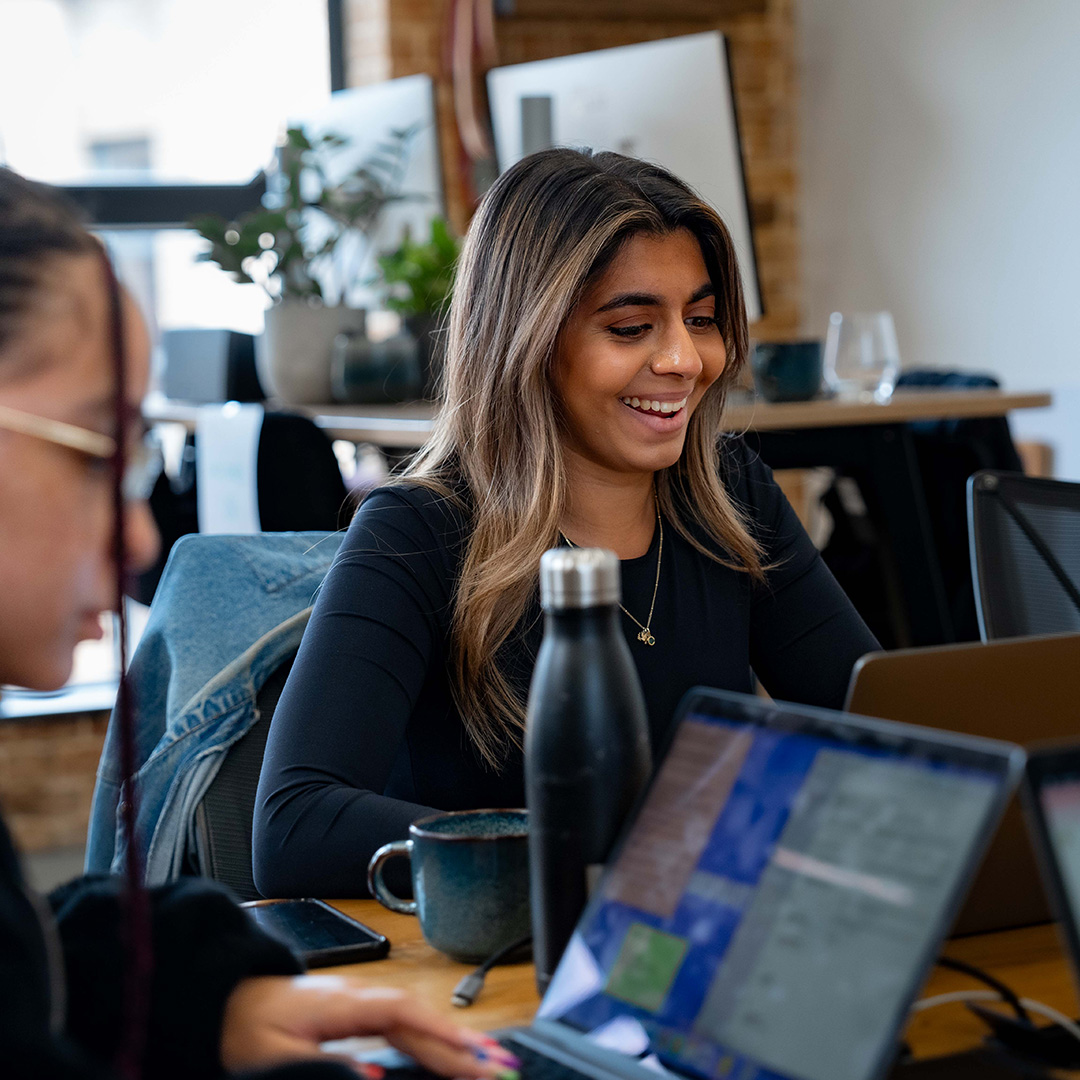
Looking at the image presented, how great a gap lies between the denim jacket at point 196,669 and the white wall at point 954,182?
2725 millimetres

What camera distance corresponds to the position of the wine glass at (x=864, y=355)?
100 inches

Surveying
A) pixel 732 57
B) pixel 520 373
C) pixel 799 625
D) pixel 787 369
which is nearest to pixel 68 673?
pixel 520 373

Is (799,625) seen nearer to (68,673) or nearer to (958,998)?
(958,998)

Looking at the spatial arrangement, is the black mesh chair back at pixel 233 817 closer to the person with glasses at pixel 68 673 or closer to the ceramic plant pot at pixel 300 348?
the person with glasses at pixel 68 673

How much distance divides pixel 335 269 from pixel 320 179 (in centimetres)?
34

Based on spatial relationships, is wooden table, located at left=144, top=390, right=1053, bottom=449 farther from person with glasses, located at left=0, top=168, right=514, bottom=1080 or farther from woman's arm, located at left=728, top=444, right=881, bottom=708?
person with glasses, located at left=0, top=168, right=514, bottom=1080

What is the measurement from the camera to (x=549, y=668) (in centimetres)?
74

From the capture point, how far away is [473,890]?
830 millimetres

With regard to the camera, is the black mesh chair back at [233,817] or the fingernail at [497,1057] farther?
the black mesh chair back at [233,817]

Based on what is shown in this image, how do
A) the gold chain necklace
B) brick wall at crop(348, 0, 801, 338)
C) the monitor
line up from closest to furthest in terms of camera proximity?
the gold chain necklace → the monitor → brick wall at crop(348, 0, 801, 338)

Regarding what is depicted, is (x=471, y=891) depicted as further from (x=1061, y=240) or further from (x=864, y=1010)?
(x=1061, y=240)

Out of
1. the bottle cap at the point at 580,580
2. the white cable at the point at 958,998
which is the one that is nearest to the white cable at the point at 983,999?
the white cable at the point at 958,998

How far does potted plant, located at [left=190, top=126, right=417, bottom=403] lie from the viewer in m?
3.07

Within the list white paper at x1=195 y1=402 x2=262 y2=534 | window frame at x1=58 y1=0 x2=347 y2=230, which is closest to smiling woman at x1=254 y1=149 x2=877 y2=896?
white paper at x1=195 y1=402 x2=262 y2=534
